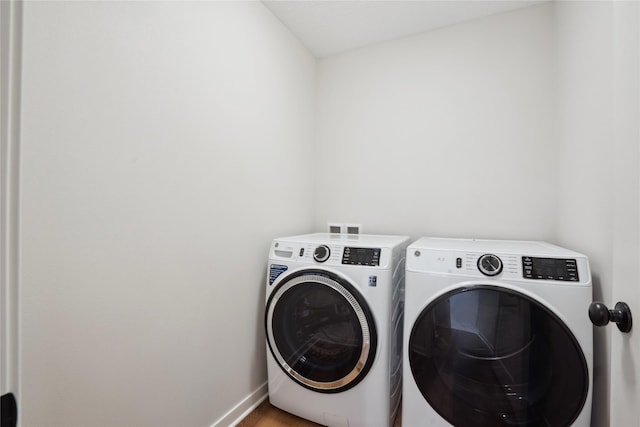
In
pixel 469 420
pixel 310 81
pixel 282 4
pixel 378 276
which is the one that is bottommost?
pixel 469 420

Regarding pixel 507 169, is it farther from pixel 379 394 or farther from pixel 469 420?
pixel 379 394

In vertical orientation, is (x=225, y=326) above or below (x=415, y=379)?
above

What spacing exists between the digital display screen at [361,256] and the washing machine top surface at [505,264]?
0.48 ft

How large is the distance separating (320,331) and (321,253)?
386 mm

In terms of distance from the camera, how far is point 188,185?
3.63ft

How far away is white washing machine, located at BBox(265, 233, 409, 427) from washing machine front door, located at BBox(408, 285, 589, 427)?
18cm

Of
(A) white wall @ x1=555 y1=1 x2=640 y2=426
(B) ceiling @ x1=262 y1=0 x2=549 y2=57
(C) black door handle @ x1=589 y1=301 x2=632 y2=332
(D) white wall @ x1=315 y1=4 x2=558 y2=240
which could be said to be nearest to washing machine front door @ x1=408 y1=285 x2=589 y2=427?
(A) white wall @ x1=555 y1=1 x2=640 y2=426

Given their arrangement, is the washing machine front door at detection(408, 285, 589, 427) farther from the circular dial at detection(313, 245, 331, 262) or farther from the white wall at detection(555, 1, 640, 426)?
the circular dial at detection(313, 245, 331, 262)

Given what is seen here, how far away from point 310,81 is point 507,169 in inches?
58.9

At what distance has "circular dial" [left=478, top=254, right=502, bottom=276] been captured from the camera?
3.34 ft

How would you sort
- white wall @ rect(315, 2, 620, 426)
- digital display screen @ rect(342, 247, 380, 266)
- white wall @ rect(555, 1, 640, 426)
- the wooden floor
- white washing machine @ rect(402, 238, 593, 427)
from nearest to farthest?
white wall @ rect(555, 1, 640, 426) → white washing machine @ rect(402, 238, 593, 427) → white wall @ rect(315, 2, 620, 426) → digital display screen @ rect(342, 247, 380, 266) → the wooden floor

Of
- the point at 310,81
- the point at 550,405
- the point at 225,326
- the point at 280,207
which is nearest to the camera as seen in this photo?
the point at 550,405

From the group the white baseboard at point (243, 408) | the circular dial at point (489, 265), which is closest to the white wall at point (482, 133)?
the circular dial at point (489, 265)

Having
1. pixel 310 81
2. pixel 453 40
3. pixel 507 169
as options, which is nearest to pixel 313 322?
pixel 507 169
